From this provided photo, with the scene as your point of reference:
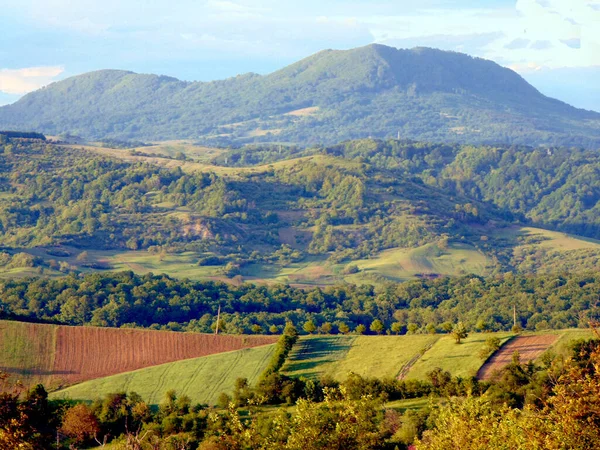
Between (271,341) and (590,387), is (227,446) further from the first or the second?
(271,341)

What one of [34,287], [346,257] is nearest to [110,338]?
[34,287]

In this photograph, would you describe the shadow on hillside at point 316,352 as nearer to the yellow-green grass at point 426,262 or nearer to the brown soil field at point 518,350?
the brown soil field at point 518,350

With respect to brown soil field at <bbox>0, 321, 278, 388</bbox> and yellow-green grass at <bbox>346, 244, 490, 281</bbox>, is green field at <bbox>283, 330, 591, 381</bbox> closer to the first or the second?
brown soil field at <bbox>0, 321, 278, 388</bbox>

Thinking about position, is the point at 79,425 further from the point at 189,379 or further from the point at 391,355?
the point at 391,355

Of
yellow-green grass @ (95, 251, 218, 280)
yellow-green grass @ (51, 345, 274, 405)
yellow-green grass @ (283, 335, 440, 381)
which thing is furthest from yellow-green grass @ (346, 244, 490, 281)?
yellow-green grass @ (51, 345, 274, 405)

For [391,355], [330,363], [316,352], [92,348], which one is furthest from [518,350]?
[92,348]

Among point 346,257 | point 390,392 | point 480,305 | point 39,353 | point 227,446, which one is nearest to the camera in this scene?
point 227,446
